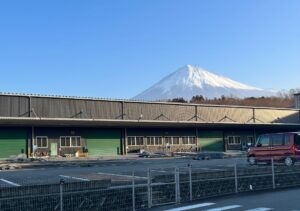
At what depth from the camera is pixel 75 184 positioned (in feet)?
39.5

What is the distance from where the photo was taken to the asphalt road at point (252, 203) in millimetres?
12672

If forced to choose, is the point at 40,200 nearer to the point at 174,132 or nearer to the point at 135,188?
the point at 135,188

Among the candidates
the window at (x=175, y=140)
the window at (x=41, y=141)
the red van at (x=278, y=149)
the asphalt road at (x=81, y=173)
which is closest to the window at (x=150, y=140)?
the window at (x=175, y=140)

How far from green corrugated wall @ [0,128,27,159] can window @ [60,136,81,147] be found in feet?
14.7

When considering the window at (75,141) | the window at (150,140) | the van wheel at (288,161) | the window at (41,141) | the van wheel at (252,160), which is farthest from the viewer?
the window at (150,140)

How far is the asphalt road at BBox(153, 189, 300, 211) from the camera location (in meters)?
12.7

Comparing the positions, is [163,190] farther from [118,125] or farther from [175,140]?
[175,140]

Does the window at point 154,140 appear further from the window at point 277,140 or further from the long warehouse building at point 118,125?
the window at point 277,140

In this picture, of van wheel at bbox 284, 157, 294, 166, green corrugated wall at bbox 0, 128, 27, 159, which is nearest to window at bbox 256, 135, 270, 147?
van wheel at bbox 284, 157, 294, 166

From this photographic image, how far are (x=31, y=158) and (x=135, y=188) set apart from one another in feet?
113

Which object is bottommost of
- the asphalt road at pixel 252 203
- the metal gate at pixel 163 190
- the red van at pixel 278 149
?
the asphalt road at pixel 252 203

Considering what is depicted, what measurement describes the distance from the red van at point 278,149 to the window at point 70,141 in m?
27.6

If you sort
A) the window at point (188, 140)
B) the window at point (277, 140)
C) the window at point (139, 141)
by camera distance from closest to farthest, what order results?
1. the window at point (277, 140)
2. the window at point (139, 141)
3. the window at point (188, 140)

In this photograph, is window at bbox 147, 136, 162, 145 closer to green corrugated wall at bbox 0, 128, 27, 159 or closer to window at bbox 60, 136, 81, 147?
window at bbox 60, 136, 81, 147
